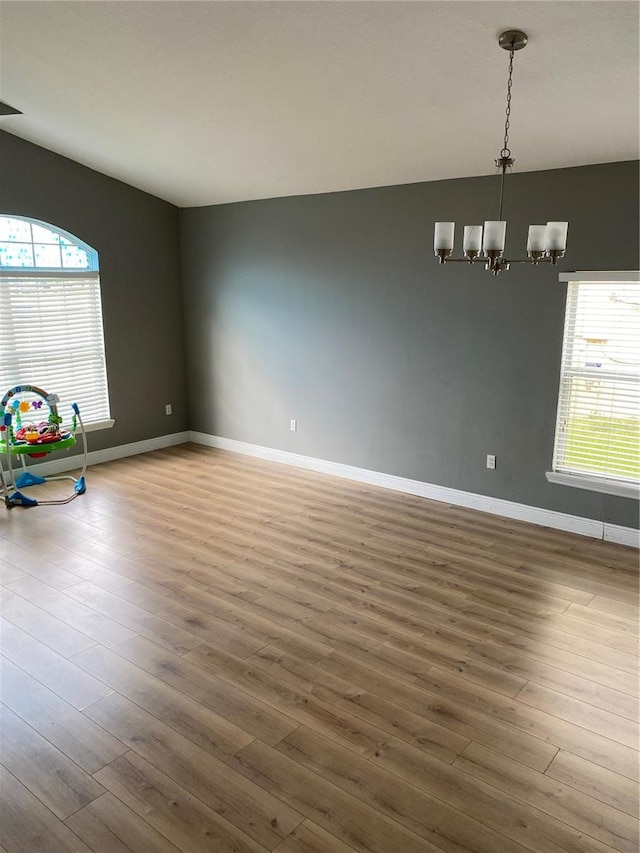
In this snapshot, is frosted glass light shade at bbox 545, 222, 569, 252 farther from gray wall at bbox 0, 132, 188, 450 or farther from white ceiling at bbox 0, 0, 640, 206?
gray wall at bbox 0, 132, 188, 450

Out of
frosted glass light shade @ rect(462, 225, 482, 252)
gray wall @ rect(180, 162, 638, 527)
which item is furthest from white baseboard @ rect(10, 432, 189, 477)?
frosted glass light shade @ rect(462, 225, 482, 252)

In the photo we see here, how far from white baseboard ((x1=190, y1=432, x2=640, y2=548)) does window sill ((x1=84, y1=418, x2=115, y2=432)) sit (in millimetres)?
1167

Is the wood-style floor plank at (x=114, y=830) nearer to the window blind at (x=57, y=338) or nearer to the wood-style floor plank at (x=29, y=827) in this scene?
the wood-style floor plank at (x=29, y=827)

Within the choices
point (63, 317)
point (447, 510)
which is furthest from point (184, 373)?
point (447, 510)

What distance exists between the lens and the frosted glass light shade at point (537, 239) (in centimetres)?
262

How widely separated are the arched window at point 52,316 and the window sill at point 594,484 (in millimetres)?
4244

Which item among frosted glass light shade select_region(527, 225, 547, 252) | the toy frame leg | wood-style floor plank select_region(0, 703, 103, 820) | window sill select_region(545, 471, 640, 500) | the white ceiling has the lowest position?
wood-style floor plank select_region(0, 703, 103, 820)

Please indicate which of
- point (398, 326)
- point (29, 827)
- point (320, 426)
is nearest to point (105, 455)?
point (320, 426)

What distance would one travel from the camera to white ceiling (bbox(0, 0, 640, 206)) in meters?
2.71

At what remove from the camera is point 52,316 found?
5582 mm

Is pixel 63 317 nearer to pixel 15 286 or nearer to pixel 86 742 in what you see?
pixel 15 286

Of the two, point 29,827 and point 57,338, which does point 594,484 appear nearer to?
point 29,827

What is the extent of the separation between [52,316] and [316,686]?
14.2ft

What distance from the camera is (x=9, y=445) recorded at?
190 inches
